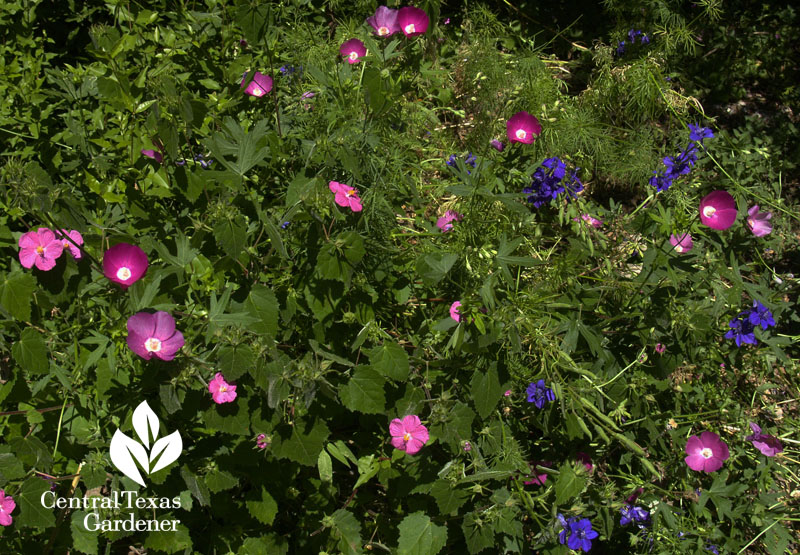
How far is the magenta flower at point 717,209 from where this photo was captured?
210 cm

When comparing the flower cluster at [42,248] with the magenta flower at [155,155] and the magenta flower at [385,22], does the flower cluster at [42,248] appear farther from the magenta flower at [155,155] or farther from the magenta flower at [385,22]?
the magenta flower at [385,22]

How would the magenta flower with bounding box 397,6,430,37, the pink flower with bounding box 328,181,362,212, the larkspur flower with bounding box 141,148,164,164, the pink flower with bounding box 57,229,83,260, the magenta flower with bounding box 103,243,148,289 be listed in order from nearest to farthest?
the magenta flower with bounding box 103,243,148,289
the pink flower with bounding box 57,229,83,260
the pink flower with bounding box 328,181,362,212
the magenta flower with bounding box 397,6,430,37
the larkspur flower with bounding box 141,148,164,164

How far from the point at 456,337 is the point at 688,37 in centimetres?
253

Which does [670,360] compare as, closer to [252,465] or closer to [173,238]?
[252,465]

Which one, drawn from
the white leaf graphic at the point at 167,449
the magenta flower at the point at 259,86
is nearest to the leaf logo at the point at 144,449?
the white leaf graphic at the point at 167,449

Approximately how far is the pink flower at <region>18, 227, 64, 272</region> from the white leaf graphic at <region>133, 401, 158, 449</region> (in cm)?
47

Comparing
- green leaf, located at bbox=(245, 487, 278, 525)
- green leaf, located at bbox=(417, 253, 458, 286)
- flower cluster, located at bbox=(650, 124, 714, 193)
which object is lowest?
green leaf, located at bbox=(245, 487, 278, 525)

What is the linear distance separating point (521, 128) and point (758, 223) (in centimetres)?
101

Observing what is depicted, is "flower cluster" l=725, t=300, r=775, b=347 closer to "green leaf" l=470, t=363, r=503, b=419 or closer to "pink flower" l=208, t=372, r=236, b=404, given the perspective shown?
"green leaf" l=470, t=363, r=503, b=419

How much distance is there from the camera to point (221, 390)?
5.53 ft

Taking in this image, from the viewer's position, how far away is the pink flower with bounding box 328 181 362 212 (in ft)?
6.02

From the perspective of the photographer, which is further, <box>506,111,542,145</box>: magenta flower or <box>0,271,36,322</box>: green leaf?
<box>506,111,542,145</box>: magenta flower

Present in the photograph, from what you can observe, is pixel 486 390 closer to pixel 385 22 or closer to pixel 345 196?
pixel 345 196

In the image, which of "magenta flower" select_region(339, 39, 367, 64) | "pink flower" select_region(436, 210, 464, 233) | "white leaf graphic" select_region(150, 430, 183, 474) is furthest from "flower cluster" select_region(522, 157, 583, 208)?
"white leaf graphic" select_region(150, 430, 183, 474)
